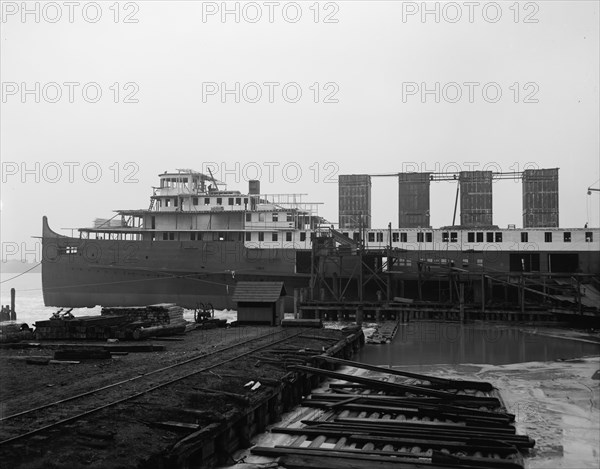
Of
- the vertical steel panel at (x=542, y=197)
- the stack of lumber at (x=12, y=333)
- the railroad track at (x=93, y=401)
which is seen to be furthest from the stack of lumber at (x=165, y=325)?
the vertical steel panel at (x=542, y=197)

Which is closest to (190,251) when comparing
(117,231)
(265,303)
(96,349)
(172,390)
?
(117,231)

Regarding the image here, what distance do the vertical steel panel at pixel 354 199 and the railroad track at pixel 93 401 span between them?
3157 centimetres

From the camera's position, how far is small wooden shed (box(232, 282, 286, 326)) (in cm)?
2181

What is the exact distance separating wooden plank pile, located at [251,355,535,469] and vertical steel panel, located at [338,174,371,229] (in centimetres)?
3207

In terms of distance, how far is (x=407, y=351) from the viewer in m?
19.0

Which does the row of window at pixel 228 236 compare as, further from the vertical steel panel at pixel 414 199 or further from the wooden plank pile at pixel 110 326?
the wooden plank pile at pixel 110 326

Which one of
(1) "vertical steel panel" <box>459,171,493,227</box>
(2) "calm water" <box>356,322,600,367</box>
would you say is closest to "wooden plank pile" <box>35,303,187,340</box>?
(2) "calm water" <box>356,322,600,367</box>

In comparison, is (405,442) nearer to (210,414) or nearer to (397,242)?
(210,414)

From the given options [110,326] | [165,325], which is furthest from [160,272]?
[110,326]

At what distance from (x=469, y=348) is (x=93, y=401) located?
14.3 meters

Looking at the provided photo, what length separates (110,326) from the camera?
53.6 feet

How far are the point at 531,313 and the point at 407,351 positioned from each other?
1107 cm

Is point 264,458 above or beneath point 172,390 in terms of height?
beneath

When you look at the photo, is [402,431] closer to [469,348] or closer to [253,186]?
[469,348]
